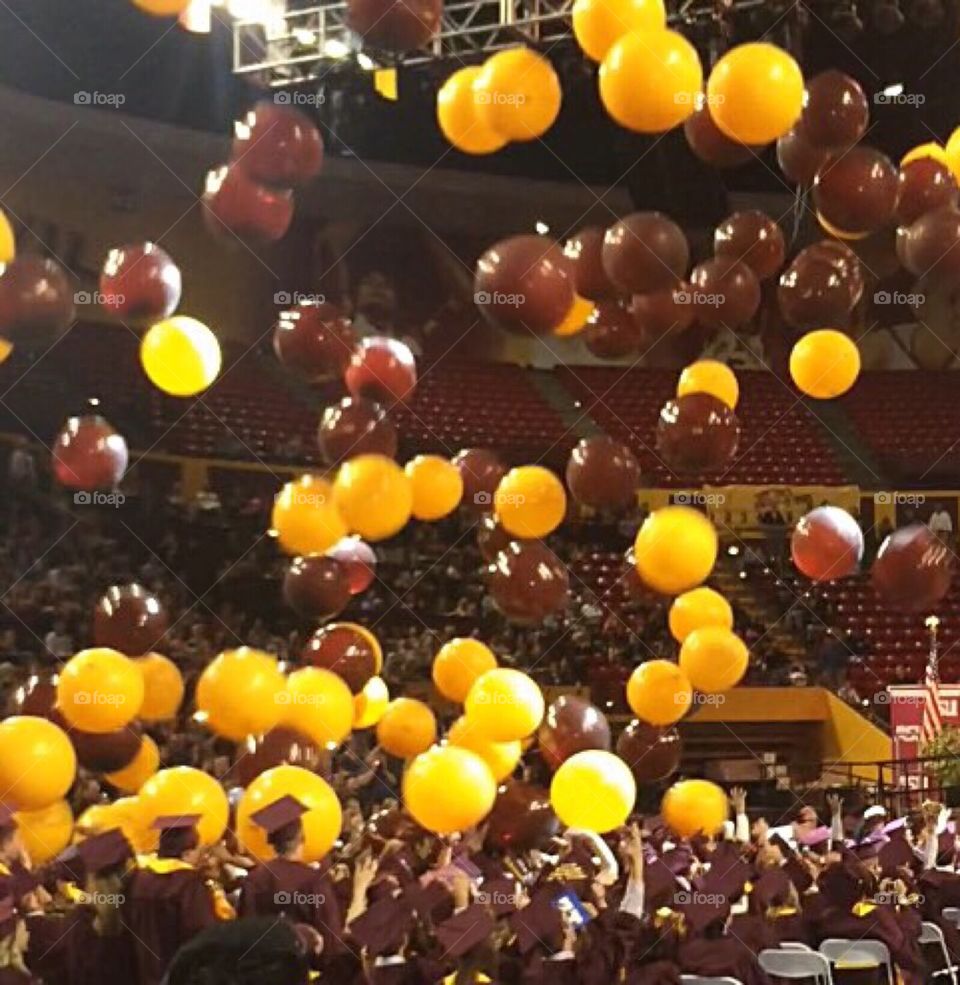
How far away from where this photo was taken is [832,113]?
5.40 m

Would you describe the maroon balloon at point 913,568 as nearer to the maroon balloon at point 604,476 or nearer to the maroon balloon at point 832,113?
the maroon balloon at point 604,476

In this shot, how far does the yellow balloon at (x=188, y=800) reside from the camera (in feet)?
18.0

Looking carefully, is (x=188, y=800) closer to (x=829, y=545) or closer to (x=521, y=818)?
(x=521, y=818)

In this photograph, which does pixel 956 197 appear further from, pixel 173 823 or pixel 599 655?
pixel 599 655

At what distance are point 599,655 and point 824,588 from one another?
3261 mm

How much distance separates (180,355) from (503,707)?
1891mm

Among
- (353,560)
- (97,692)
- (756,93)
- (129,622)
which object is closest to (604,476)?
(353,560)

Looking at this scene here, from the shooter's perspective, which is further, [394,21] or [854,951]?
[854,951]

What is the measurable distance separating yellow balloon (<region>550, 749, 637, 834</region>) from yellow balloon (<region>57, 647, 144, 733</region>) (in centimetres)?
163

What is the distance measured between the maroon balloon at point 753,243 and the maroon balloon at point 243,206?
5.56 ft

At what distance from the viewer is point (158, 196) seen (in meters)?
16.4

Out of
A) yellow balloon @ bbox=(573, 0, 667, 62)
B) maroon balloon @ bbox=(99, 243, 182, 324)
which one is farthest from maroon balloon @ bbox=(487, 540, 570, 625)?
yellow balloon @ bbox=(573, 0, 667, 62)

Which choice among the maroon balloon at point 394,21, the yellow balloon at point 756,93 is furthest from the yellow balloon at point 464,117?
the yellow balloon at point 756,93

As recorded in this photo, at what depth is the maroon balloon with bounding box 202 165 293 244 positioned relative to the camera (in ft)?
18.3
